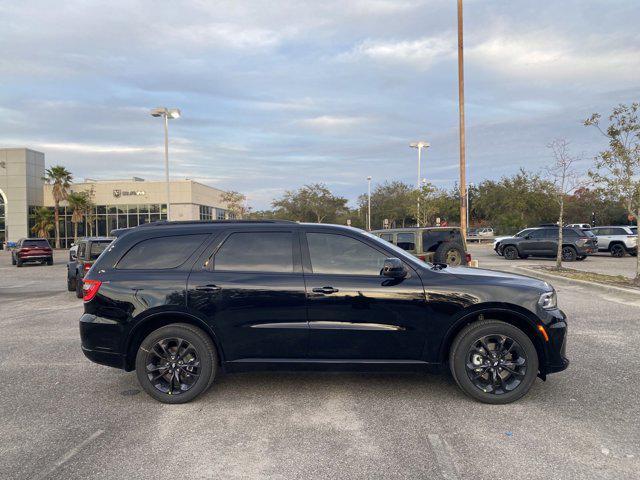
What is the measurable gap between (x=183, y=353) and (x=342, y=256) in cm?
182

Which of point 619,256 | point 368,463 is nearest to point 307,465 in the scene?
point 368,463

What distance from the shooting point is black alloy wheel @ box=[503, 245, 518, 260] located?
23.7 m

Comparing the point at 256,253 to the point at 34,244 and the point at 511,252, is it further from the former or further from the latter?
the point at 34,244

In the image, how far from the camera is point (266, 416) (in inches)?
168

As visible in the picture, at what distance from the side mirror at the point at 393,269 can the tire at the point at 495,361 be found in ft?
2.68

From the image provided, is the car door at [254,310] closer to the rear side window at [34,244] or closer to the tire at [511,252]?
the tire at [511,252]

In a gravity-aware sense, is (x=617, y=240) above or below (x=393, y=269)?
below

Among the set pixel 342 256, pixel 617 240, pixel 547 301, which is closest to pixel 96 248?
pixel 342 256

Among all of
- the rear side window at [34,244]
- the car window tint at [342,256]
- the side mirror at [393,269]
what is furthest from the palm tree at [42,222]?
the side mirror at [393,269]

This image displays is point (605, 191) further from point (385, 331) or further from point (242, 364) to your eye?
point (242, 364)

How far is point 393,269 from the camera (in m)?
4.44

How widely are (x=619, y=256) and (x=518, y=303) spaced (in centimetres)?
2398

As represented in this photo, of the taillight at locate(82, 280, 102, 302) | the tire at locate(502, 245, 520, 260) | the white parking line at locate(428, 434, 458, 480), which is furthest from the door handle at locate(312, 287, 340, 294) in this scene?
the tire at locate(502, 245, 520, 260)

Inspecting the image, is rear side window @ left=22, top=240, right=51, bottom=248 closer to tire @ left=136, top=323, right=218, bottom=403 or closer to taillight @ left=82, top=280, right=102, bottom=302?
taillight @ left=82, top=280, right=102, bottom=302
